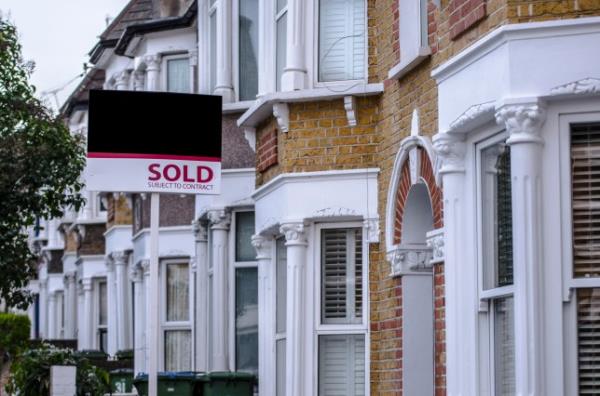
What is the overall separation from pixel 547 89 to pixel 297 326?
16.9 ft

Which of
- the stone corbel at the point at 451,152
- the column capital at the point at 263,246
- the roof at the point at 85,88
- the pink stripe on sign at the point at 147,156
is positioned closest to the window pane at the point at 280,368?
the column capital at the point at 263,246

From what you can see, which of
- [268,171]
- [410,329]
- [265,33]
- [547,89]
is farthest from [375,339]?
[547,89]

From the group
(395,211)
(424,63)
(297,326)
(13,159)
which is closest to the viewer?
(424,63)

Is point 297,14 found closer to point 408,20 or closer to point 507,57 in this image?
point 408,20

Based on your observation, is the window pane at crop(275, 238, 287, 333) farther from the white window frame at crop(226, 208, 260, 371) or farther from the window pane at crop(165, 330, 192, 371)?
the window pane at crop(165, 330, 192, 371)

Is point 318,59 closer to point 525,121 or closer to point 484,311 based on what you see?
point 484,311

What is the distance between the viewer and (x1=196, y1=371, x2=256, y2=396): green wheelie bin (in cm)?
1769

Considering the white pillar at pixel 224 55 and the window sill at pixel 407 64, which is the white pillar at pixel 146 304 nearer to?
the white pillar at pixel 224 55

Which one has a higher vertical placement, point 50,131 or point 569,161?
point 50,131

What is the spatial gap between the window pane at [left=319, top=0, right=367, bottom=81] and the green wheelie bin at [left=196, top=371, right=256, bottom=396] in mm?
4281

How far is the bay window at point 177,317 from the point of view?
81.5ft

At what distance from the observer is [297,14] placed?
49.2 feet

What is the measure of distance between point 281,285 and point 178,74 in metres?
10.3

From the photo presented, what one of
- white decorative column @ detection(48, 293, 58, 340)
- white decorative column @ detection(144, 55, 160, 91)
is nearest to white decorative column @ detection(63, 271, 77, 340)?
white decorative column @ detection(48, 293, 58, 340)
